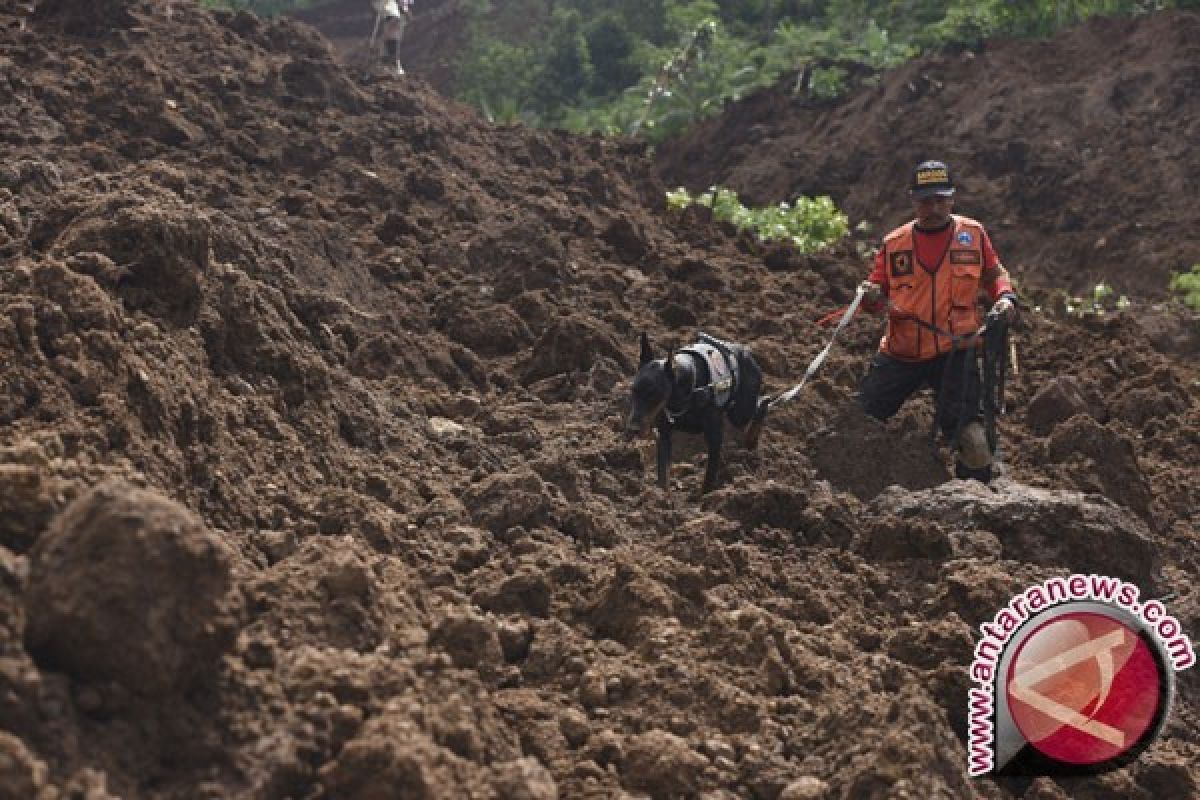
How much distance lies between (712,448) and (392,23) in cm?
1122

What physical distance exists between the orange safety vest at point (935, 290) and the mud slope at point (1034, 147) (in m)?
7.32

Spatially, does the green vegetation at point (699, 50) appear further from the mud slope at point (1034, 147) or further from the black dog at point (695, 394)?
the black dog at point (695, 394)

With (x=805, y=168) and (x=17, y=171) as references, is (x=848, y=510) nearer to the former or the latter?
(x=17, y=171)

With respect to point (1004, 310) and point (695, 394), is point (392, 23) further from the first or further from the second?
point (695, 394)

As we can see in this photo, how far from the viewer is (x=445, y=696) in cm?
330

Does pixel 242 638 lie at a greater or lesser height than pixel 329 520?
lesser

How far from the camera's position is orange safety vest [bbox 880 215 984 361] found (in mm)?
7492

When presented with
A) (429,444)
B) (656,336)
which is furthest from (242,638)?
(656,336)

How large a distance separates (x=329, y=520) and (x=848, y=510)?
8.90 ft

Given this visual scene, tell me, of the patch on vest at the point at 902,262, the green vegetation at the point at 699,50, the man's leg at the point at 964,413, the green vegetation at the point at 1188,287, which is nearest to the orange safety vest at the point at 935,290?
the patch on vest at the point at 902,262

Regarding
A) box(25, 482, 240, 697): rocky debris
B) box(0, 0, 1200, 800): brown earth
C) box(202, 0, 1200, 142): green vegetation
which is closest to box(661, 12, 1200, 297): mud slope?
box(202, 0, 1200, 142): green vegetation

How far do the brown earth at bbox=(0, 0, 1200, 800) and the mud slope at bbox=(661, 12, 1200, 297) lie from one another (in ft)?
15.0

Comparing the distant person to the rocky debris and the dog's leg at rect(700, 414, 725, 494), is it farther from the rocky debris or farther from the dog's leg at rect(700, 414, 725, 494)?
the rocky debris

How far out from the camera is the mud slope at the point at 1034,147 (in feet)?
50.5
